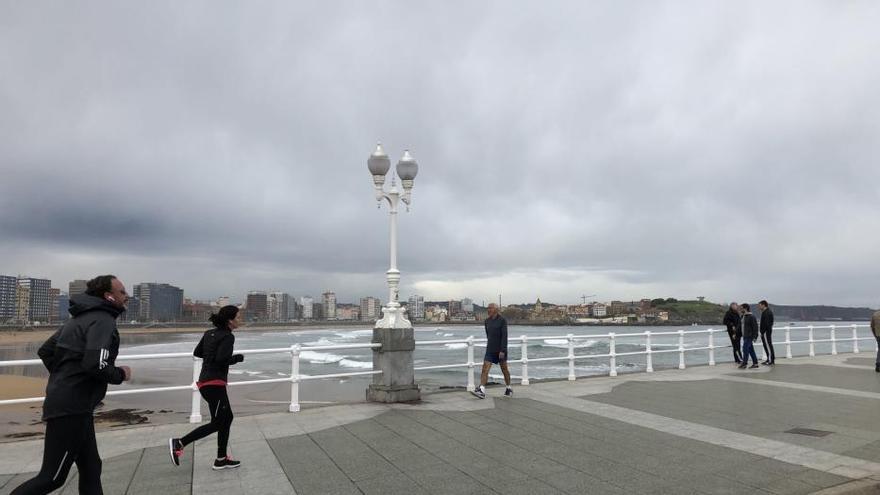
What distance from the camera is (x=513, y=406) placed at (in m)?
8.75

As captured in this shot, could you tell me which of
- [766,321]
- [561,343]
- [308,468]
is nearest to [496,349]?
[308,468]

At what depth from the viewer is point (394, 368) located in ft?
30.1

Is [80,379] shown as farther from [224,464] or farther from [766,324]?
[766,324]

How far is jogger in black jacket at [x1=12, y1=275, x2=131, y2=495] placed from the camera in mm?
3535

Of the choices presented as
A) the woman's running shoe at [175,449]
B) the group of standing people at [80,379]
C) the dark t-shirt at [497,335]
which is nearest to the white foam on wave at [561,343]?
the dark t-shirt at [497,335]

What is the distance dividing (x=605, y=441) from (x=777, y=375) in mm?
9071

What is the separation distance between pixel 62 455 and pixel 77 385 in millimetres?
462

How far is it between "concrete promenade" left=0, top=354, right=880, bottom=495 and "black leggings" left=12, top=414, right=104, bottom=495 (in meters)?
1.15

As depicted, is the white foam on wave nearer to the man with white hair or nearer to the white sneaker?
the man with white hair

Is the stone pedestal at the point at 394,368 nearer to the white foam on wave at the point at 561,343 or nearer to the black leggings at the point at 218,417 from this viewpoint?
the white foam on wave at the point at 561,343

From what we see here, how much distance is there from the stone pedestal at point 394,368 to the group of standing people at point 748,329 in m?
9.79

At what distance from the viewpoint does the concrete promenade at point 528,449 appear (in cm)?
491

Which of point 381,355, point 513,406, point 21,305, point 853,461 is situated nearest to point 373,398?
point 381,355

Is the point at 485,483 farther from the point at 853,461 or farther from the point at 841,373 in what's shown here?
the point at 841,373
